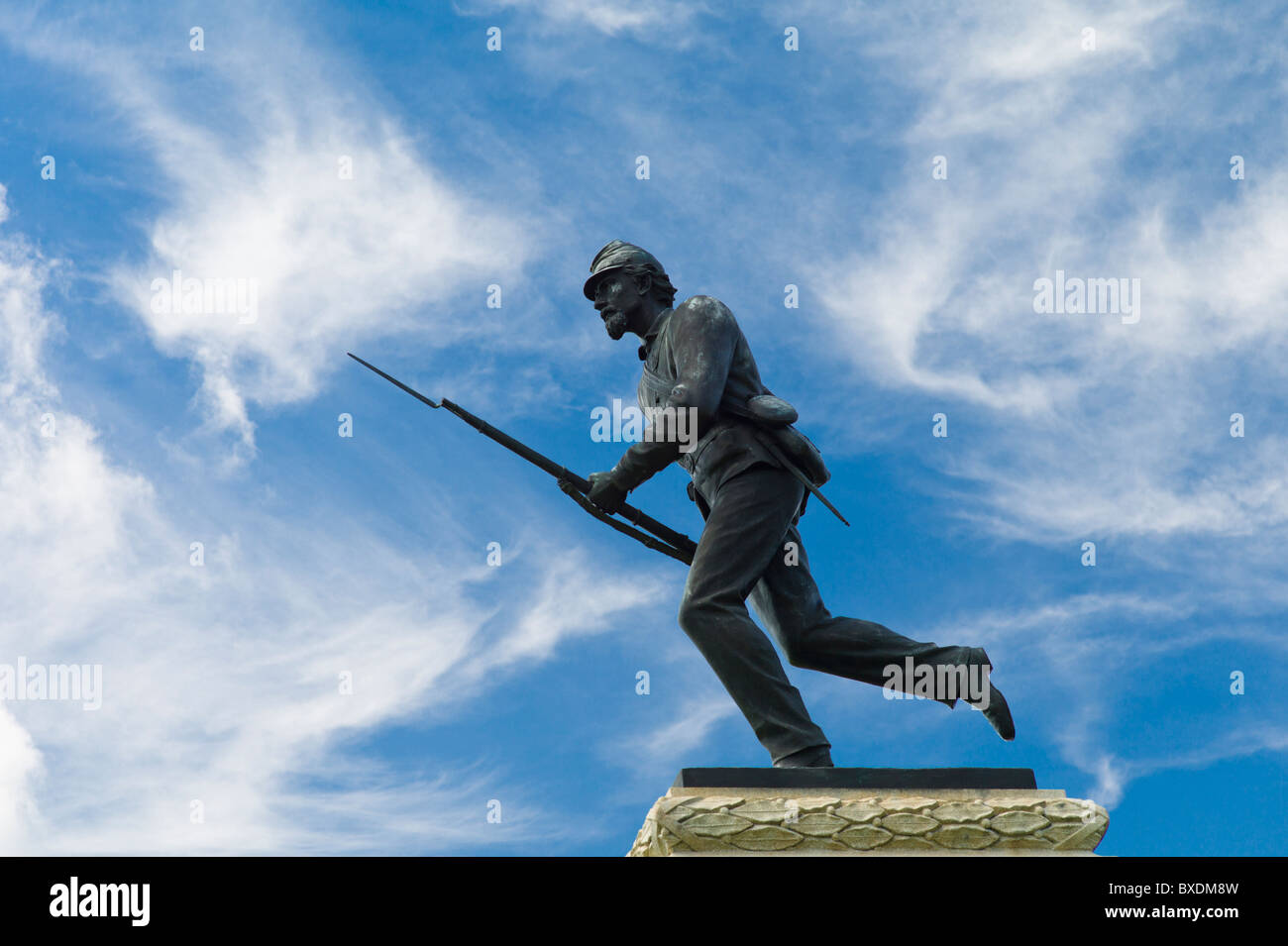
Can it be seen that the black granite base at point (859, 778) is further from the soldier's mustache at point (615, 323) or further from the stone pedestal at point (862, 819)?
the soldier's mustache at point (615, 323)

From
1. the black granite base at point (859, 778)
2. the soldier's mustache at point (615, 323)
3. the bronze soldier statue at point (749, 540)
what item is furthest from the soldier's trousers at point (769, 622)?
the soldier's mustache at point (615, 323)

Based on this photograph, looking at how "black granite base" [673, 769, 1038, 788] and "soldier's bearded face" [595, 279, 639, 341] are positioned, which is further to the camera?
"soldier's bearded face" [595, 279, 639, 341]

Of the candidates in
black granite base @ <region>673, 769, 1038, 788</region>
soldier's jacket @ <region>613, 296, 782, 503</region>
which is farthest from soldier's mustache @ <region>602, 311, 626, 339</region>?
black granite base @ <region>673, 769, 1038, 788</region>

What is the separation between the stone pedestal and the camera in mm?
8148

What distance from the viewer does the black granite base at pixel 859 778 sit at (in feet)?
27.8

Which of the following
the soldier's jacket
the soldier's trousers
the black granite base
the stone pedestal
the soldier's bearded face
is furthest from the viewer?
the soldier's bearded face

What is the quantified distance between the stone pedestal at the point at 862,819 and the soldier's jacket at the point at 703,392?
82.1 inches

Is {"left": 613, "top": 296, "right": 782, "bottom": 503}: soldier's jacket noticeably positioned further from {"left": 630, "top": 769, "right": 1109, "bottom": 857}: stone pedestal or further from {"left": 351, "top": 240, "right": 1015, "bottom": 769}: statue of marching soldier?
{"left": 630, "top": 769, "right": 1109, "bottom": 857}: stone pedestal

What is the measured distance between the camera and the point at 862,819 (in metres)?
8.23

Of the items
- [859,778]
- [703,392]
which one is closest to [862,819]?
[859,778]

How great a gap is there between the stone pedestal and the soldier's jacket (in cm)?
208

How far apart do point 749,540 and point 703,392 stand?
987 millimetres
